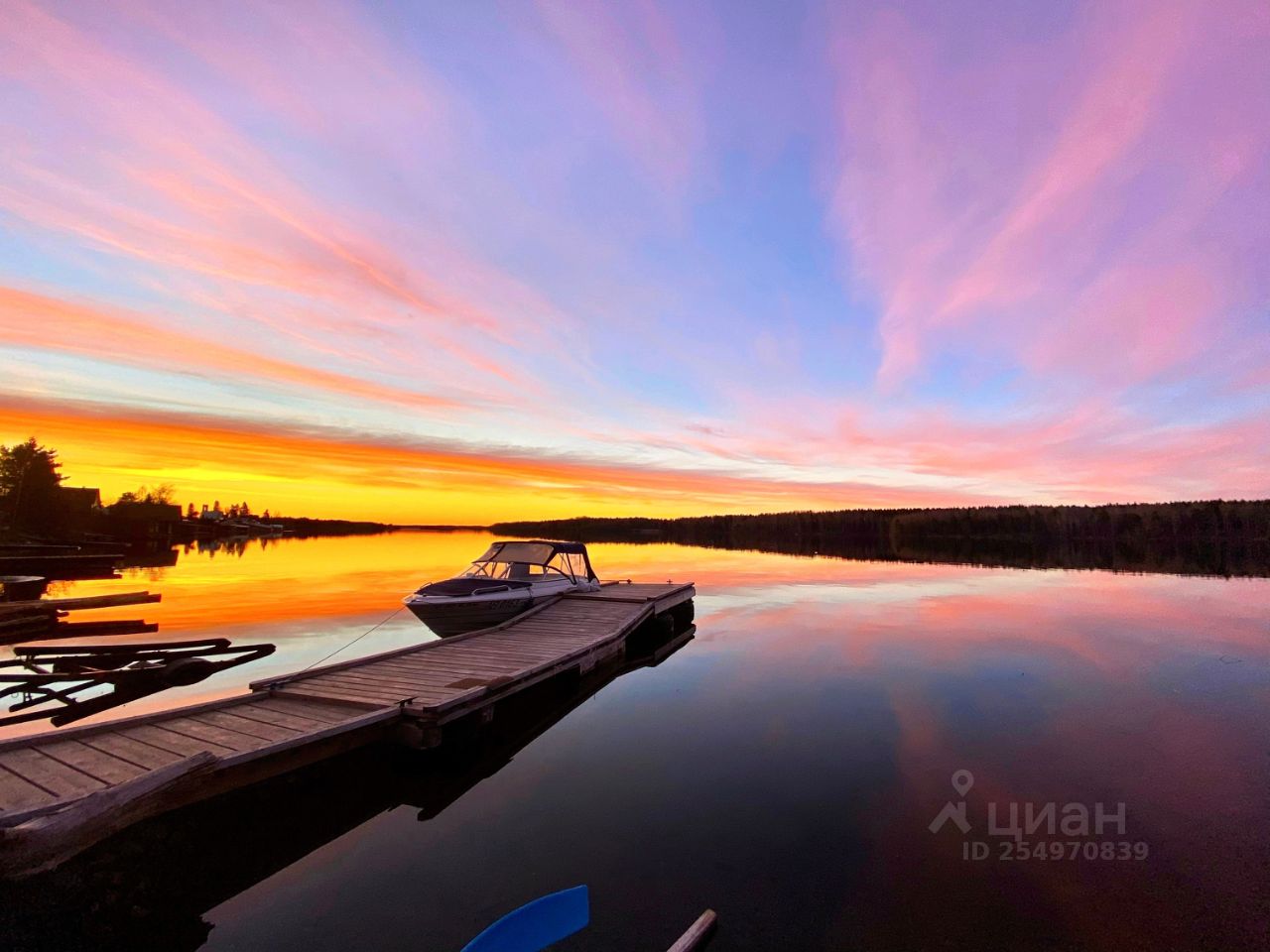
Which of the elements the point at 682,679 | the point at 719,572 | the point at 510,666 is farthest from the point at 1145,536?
the point at 510,666

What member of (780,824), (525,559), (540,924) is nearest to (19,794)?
(540,924)

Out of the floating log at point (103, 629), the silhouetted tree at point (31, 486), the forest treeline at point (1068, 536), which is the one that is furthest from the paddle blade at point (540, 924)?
the silhouetted tree at point (31, 486)

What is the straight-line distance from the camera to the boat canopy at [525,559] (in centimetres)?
1891

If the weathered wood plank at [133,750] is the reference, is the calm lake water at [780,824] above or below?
below

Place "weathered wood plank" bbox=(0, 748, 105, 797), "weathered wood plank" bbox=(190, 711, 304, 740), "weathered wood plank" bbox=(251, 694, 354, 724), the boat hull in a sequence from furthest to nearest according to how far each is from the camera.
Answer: the boat hull → "weathered wood plank" bbox=(251, 694, 354, 724) → "weathered wood plank" bbox=(190, 711, 304, 740) → "weathered wood plank" bbox=(0, 748, 105, 797)

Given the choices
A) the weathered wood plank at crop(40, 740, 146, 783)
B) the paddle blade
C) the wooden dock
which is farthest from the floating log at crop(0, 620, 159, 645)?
the paddle blade

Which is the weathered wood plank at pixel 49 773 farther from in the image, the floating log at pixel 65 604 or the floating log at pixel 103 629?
the floating log at pixel 103 629

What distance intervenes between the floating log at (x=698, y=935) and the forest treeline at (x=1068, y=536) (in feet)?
173

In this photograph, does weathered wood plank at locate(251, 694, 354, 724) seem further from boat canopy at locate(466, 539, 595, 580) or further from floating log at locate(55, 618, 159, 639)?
floating log at locate(55, 618, 159, 639)

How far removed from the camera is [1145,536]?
3206 inches

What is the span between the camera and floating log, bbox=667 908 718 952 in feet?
13.9

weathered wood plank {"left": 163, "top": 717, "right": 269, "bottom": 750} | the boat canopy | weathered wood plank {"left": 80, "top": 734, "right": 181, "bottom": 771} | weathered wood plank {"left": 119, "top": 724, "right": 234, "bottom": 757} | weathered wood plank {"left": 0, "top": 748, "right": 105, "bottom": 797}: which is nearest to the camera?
weathered wood plank {"left": 0, "top": 748, "right": 105, "bottom": 797}

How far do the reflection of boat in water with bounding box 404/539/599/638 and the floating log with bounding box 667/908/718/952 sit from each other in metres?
12.1

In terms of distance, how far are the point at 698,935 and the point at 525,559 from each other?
1553cm
